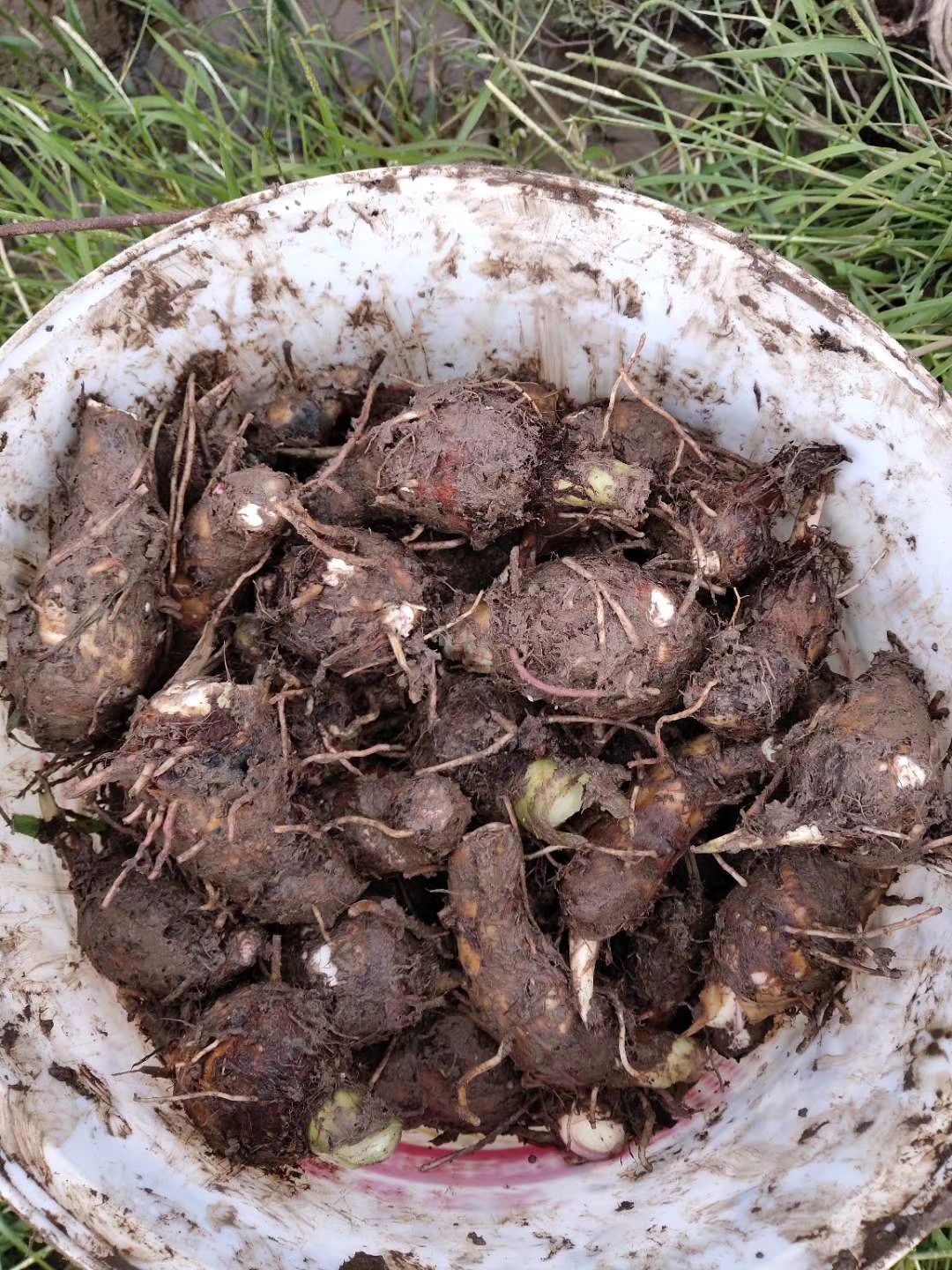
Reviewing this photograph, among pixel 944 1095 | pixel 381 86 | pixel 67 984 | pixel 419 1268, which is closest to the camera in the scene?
pixel 944 1095

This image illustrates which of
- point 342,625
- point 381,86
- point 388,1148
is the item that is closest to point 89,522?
point 342,625

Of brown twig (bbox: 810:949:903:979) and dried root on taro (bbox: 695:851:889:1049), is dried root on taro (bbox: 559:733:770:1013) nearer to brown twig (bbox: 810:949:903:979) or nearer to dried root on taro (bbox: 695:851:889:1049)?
dried root on taro (bbox: 695:851:889:1049)

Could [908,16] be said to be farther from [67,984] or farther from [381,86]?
[67,984]

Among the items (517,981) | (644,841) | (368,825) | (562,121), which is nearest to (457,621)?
(368,825)

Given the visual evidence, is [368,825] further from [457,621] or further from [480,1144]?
[480,1144]

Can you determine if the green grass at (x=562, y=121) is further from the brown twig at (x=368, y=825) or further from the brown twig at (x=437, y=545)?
the brown twig at (x=368, y=825)

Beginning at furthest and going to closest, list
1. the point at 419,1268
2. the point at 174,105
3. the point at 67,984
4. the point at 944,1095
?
the point at 174,105 → the point at 67,984 → the point at 419,1268 → the point at 944,1095

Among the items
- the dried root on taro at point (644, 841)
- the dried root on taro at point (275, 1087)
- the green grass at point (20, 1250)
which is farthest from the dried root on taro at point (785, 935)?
the green grass at point (20, 1250)
